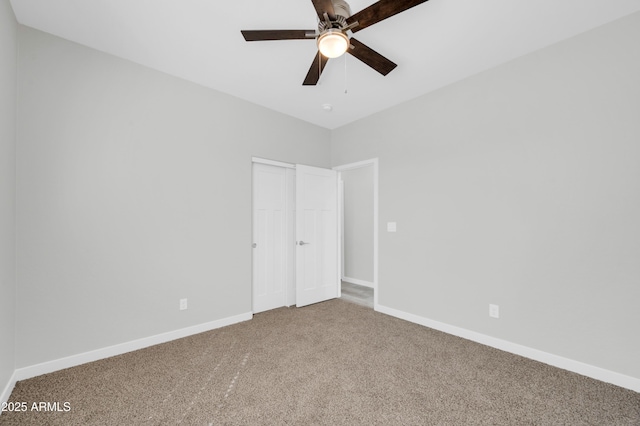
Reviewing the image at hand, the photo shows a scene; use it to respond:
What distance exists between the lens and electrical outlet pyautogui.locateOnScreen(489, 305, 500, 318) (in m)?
2.64

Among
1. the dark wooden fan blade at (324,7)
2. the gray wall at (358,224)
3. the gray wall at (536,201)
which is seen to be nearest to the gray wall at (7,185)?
the dark wooden fan blade at (324,7)

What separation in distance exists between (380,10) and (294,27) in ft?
2.68

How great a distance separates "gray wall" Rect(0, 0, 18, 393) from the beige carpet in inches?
14.8

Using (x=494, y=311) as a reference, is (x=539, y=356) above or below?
below

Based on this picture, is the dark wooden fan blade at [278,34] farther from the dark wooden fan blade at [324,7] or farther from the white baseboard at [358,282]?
the white baseboard at [358,282]

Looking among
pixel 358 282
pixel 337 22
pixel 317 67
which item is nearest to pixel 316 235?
pixel 358 282

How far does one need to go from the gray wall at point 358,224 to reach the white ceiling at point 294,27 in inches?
92.7

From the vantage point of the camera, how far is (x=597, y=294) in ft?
7.00

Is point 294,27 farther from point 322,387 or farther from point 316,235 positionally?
point 322,387

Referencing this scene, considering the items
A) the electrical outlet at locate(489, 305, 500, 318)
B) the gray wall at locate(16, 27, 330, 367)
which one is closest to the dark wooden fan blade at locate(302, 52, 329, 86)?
the gray wall at locate(16, 27, 330, 367)

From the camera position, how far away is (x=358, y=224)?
537cm

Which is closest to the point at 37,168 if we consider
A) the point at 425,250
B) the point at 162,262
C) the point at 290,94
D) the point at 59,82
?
the point at 59,82

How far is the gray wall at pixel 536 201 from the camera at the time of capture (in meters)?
2.06

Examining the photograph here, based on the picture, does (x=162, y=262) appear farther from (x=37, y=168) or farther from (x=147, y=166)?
(x=37, y=168)
